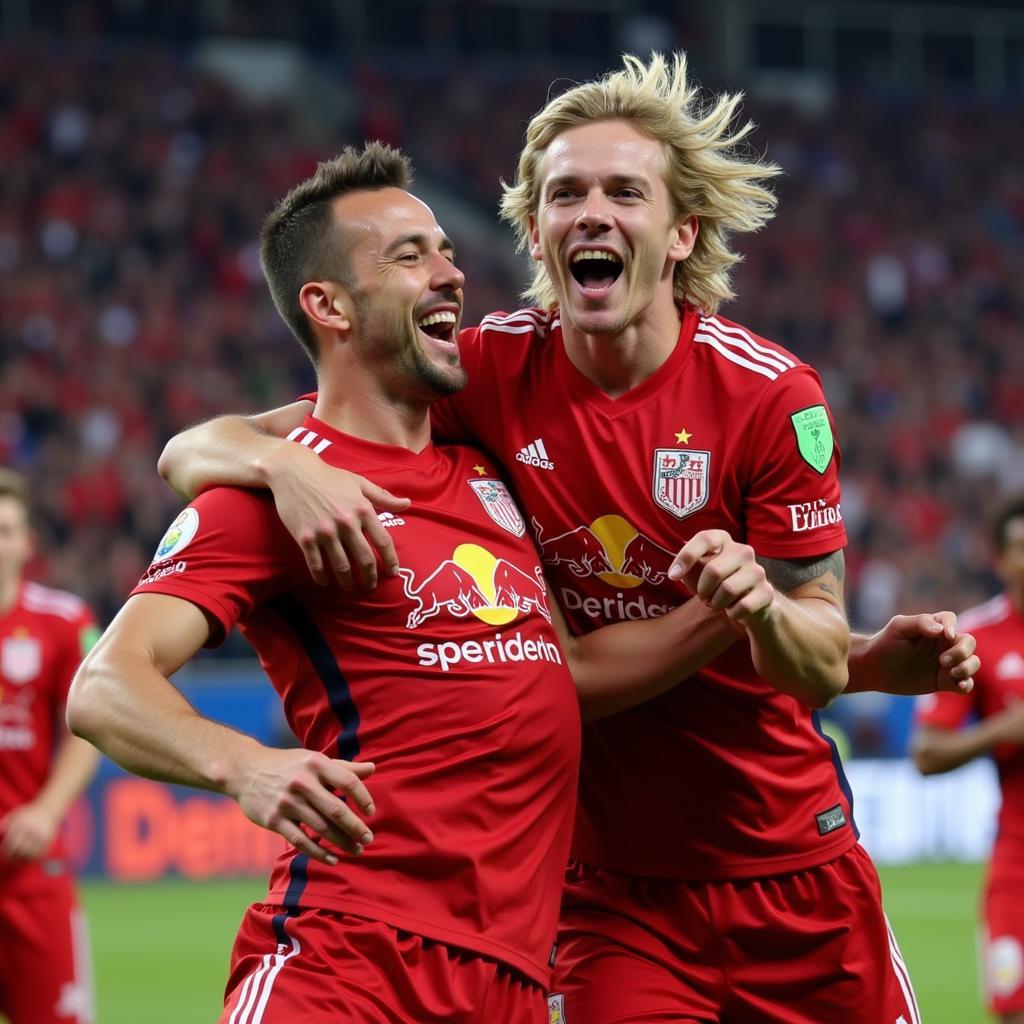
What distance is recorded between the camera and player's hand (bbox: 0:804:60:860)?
24.1 ft

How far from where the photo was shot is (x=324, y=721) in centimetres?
399

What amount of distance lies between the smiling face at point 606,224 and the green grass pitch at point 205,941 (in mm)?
6027

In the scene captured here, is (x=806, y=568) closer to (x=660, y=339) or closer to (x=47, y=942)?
(x=660, y=339)

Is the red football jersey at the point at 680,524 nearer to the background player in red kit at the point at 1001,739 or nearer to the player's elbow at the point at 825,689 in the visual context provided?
the player's elbow at the point at 825,689

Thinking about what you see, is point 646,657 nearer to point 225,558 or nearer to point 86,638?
point 225,558

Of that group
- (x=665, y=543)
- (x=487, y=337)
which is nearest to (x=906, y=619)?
(x=665, y=543)

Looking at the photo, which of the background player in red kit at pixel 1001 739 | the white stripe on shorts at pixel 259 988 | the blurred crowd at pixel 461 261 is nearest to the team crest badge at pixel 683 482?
the white stripe on shorts at pixel 259 988

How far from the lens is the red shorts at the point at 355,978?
3689mm

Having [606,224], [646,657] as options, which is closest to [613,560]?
[646,657]

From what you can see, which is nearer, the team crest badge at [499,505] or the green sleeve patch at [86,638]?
the team crest badge at [499,505]

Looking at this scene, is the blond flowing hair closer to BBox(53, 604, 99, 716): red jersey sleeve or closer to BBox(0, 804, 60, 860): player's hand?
BBox(0, 804, 60, 860): player's hand

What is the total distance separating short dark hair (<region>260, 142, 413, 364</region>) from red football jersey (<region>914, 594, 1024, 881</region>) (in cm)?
410

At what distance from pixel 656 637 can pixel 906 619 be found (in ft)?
1.89

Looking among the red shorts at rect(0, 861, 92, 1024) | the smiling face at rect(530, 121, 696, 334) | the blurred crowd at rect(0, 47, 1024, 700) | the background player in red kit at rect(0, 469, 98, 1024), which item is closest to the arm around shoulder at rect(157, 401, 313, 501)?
the smiling face at rect(530, 121, 696, 334)
